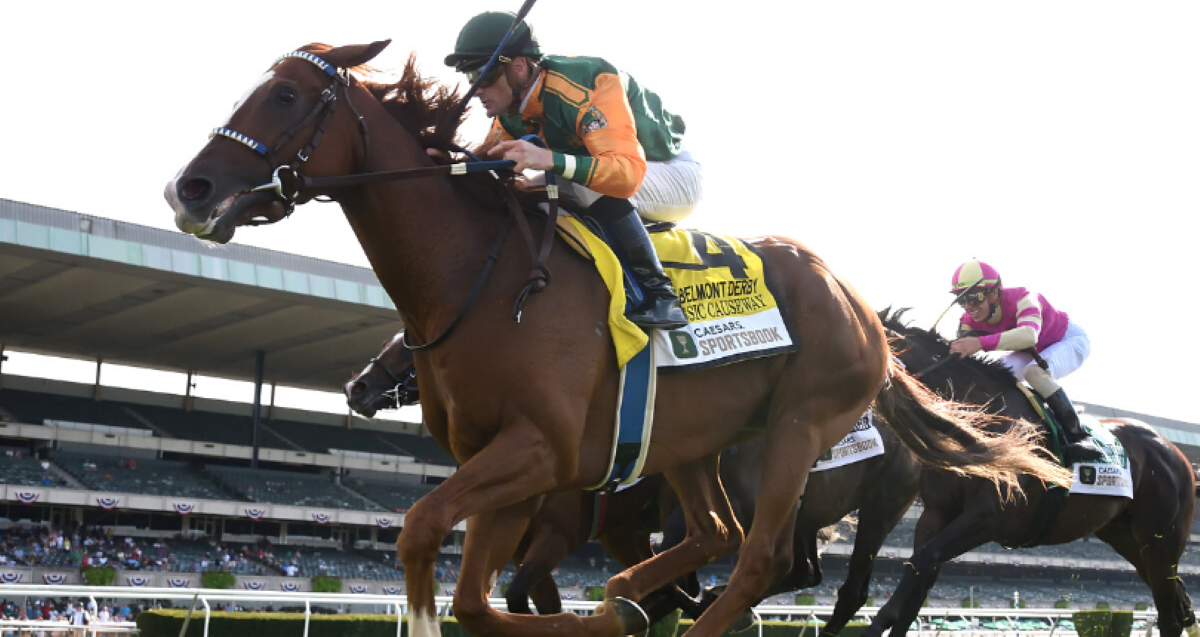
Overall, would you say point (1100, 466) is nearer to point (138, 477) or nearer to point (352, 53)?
point (352, 53)

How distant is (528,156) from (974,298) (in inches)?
187

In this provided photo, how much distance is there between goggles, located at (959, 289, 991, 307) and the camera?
7441 mm

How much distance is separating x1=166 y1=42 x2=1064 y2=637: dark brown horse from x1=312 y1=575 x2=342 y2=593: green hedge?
67.8 feet

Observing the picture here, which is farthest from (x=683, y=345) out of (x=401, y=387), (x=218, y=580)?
(x=218, y=580)

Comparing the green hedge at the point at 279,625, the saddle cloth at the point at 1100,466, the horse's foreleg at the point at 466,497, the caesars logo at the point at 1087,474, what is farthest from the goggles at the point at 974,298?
the horse's foreleg at the point at 466,497

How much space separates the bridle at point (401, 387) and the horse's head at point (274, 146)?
2.43m

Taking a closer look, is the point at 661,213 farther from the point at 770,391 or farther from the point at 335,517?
the point at 335,517

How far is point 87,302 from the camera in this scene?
2406 cm

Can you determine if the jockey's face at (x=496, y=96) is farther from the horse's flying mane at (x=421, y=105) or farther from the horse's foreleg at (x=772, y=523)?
the horse's foreleg at (x=772, y=523)

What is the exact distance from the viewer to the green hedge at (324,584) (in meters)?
23.4

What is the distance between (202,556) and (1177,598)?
74.4 feet

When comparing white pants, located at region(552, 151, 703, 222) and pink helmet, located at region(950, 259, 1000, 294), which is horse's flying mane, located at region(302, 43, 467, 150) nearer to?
white pants, located at region(552, 151, 703, 222)

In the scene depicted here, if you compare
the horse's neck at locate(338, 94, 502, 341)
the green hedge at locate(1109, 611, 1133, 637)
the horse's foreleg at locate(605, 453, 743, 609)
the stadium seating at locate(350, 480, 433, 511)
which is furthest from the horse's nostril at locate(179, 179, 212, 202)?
the stadium seating at locate(350, 480, 433, 511)

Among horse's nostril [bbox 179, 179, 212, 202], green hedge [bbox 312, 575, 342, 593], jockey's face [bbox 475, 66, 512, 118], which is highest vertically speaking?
jockey's face [bbox 475, 66, 512, 118]
